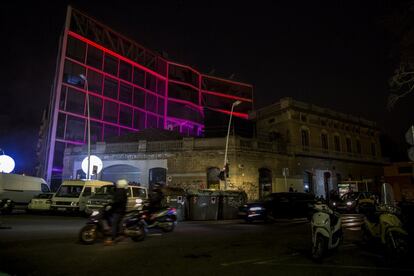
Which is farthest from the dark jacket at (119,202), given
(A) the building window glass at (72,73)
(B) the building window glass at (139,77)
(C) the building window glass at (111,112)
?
(B) the building window glass at (139,77)

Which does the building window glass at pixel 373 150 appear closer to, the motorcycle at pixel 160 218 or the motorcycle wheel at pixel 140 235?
the motorcycle at pixel 160 218

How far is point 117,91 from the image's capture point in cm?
4709

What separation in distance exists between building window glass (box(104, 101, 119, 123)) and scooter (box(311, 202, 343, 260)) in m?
41.7

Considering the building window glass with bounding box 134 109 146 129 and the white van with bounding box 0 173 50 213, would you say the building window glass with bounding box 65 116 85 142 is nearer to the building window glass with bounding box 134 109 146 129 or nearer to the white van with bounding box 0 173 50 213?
the building window glass with bounding box 134 109 146 129

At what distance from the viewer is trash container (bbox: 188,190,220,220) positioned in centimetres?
1716

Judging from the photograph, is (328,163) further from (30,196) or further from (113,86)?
(113,86)

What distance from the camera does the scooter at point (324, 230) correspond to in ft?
21.1

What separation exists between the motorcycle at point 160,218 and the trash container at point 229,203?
24.1 feet

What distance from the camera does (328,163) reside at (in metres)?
34.2

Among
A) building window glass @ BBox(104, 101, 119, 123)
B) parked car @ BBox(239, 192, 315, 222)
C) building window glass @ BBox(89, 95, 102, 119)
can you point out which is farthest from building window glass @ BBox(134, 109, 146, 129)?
parked car @ BBox(239, 192, 315, 222)

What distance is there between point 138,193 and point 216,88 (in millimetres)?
47210

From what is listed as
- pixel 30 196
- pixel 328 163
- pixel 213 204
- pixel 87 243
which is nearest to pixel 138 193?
pixel 213 204

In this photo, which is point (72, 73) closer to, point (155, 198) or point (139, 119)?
point (139, 119)

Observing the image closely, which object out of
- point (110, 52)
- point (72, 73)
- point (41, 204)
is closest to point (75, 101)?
point (72, 73)
